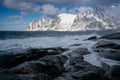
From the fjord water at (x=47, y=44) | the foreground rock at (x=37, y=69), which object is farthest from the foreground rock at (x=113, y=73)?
the foreground rock at (x=37, y=69)

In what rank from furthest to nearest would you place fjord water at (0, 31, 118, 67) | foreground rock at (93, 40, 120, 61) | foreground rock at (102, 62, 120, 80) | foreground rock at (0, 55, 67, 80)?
fjord water at (0, 31, 118, 67), foreground rock at (93, 40, 120, 61), foreground rock at (102, 62, 120, 80), foreground rock at (0, 55, 67, 80)

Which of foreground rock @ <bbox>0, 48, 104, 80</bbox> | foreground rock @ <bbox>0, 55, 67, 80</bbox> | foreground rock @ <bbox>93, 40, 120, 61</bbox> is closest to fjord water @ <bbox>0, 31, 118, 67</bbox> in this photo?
foreground rock @ <bbox>93, 40, 120, 61</bbox>

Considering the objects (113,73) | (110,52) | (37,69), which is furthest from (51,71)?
(110,52)

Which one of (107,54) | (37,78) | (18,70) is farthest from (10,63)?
(107,54)

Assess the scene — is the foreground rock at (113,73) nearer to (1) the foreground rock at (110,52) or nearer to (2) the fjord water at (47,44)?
(2) the fjord water at (47,44)

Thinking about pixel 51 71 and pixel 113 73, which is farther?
pixel 51 71

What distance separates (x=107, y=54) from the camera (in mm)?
14891

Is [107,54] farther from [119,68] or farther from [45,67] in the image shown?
[45,67]

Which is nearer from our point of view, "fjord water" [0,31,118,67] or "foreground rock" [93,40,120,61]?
"foreground rock" [93,40,120,61]

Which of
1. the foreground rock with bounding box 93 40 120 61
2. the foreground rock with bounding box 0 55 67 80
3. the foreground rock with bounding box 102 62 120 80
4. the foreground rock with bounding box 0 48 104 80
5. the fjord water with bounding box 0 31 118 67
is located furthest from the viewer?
the fjord water with bounding box 0 31 118 67

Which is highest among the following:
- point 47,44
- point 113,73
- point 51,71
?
point 51,71

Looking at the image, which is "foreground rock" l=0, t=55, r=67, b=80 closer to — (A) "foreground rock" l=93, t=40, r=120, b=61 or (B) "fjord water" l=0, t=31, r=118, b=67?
(B) "fjord water" l=0, t=31, r=118, b=67

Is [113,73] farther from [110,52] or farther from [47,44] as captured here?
[47,44]

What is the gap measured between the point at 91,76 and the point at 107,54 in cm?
608
